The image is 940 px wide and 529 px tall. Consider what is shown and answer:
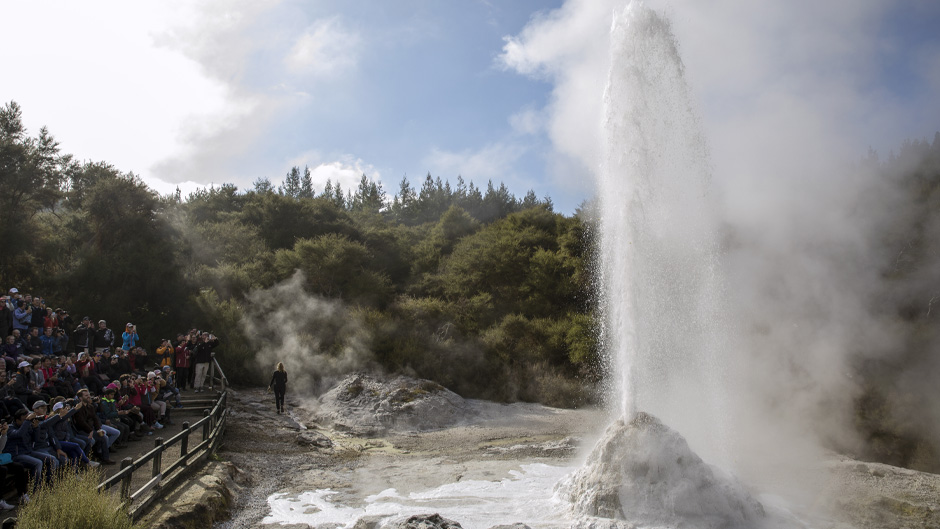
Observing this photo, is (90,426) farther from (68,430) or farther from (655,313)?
(655,313)

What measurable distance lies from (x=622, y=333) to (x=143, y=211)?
23.4 meters

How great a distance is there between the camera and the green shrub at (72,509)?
501 centimetres

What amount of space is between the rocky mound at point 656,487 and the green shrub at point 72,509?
19.0 ft

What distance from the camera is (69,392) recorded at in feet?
32.9

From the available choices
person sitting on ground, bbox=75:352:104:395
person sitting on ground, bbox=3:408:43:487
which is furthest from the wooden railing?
A: person sitting on ground, bbox=75:352:104:395

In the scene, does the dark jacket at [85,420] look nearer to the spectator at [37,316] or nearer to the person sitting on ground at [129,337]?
the person sitting on ground at [129,337]

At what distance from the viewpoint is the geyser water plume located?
10.1 metres

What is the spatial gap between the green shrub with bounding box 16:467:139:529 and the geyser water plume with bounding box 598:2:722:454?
689 centimetres

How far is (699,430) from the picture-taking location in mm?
11875

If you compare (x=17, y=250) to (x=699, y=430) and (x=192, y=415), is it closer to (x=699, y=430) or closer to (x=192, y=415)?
(x=192, y=415)

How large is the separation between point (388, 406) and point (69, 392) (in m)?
8.72

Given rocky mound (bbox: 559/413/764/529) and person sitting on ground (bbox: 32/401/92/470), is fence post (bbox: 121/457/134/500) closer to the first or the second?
person sitting on ground (bbox: 32/401/92/470)

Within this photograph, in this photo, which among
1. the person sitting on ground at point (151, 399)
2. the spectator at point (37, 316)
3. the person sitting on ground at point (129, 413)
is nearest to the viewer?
the person sitting on ground at point (129, 413)

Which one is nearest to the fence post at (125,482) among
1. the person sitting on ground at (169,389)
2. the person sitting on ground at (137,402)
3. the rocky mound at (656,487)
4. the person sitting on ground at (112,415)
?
the person sitting on ground at (112,415)
